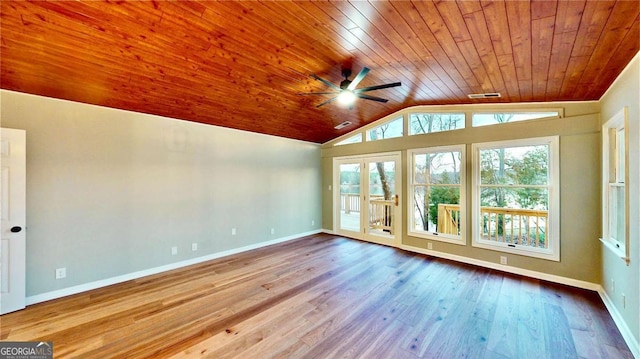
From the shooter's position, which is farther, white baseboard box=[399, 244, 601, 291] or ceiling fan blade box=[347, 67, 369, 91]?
white baseboard box=[399, 244, 601, 291]

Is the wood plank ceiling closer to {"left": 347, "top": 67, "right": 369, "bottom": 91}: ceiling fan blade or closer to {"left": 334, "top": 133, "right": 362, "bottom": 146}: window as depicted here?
{"left": 347, "top": 67, "right": 369, "bottom": 91}: ceiling fan blade

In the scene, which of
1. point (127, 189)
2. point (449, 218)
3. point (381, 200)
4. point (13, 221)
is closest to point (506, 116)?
point (449, 218)

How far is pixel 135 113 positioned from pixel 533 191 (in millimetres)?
6279

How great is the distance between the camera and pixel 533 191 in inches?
152

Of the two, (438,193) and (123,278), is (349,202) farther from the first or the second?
(123,278)

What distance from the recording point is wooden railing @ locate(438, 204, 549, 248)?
3840mm

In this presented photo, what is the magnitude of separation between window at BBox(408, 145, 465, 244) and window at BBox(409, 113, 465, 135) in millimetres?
397

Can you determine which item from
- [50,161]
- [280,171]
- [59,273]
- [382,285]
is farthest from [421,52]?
[59,273]

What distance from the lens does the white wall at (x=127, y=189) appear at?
301 centimetres

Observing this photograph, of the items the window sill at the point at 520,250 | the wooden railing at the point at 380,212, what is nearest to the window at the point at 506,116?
the window sill at the point at 520,250

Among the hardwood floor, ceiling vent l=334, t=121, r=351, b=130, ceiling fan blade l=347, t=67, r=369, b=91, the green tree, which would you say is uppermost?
ceiling vent l=334, t=121, r=351, b=130

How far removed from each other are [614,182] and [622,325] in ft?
5.16

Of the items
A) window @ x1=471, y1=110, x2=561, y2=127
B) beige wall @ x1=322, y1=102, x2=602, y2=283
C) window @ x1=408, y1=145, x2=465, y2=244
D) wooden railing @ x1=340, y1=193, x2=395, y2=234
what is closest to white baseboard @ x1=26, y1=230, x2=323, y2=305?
wooden railing @ x1=340, y1=193, x2=395, y2=234

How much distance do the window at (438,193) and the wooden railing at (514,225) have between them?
0.54 feet
